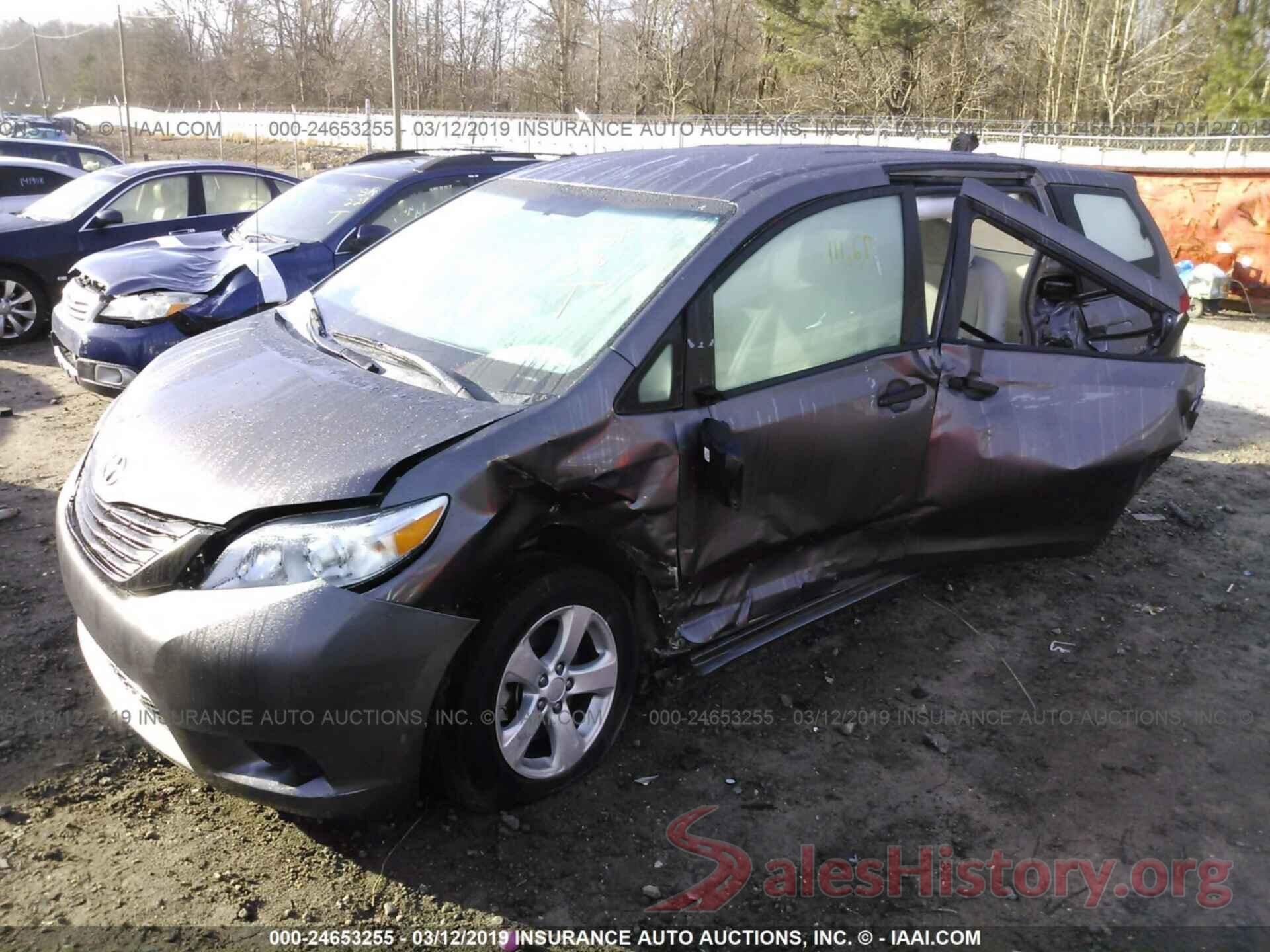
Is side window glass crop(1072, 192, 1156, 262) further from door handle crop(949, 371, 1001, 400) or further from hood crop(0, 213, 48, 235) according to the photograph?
hood crop(0, 213, 48, 235)

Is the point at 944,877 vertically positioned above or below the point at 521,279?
below

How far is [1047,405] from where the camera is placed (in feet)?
12.9

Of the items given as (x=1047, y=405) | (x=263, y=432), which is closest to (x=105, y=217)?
(x=263, y=432)

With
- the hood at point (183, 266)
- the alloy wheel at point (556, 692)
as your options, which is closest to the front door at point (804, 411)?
the alloy wheel at point (556, 692)

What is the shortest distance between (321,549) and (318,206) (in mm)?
5706

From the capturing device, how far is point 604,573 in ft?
9.52

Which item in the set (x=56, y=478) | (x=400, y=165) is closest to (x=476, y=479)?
(x=56, y=478)

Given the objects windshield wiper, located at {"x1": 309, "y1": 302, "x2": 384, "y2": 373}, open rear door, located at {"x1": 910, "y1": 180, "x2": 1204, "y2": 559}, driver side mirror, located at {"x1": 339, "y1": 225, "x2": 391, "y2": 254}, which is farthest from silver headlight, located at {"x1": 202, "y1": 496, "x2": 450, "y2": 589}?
driver side mirror, located at {"x1": 339, "y1": 225, "x2": 391, "y2": 254}

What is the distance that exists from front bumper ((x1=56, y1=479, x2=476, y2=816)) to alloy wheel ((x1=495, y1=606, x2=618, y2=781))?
0.27 m

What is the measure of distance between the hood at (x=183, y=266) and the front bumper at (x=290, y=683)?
4.06 metres

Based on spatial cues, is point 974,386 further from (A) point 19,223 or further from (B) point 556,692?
(A) point 19,223

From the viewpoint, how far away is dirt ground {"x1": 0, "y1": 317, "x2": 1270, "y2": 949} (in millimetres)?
2566

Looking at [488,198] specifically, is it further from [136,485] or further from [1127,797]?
[1127,797]

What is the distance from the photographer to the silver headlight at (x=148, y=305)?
5.89 meters
